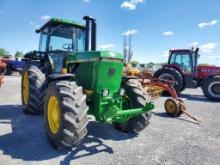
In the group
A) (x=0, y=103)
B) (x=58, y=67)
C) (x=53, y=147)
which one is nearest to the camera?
(x=53, y=147)

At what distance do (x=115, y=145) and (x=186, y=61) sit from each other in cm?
911

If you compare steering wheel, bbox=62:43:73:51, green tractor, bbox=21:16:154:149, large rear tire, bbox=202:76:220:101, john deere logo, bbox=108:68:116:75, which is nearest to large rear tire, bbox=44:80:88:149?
green tractor, bbox=21:16:154:149

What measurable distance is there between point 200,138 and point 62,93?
321cm

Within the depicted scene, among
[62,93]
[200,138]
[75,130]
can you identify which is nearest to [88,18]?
[62,93]

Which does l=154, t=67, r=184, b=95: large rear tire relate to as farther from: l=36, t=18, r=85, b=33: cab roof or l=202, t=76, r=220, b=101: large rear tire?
l=36, t=18, r=85, b=33: cab roof

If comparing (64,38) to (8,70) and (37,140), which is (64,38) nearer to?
(37,140)

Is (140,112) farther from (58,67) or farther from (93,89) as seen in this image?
(58,67)

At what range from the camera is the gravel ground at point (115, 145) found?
3795 millimetres

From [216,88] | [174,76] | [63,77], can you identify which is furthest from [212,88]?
[63,77]

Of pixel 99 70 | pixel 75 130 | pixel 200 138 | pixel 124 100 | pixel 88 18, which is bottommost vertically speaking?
pixel 200 138

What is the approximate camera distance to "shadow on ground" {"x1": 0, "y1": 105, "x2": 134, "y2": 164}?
12.7 feet

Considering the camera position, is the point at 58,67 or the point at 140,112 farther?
the point at 58,67

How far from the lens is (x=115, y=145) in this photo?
441 cm

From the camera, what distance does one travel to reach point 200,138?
A: 5.15 metres
